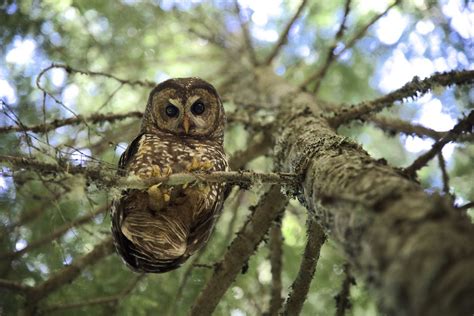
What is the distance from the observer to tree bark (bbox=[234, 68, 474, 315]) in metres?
0.98

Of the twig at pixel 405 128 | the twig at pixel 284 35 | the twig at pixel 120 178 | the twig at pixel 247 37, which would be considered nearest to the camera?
the twig at pixel 120 178

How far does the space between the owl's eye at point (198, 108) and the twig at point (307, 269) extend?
5.33 ft

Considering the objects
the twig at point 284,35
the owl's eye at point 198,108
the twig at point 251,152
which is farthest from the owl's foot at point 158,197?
the twig at point 284,35

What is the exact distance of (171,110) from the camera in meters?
3.64

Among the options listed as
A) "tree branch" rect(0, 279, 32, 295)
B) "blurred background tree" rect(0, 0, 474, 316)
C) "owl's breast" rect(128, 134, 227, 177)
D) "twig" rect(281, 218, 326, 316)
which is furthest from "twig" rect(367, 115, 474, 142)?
"tree branch" rect(0, 279, 32, 295)

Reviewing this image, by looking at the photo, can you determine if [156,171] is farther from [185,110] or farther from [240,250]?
[185,110]

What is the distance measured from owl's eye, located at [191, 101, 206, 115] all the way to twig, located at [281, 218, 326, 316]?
1.63m

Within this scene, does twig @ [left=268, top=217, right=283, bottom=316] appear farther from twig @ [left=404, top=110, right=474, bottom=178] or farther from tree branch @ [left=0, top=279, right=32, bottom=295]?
tree branch @ [left=0, top=279, right=32, bottom=295]

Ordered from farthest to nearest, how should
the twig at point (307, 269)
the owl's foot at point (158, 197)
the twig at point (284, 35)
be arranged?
the twig at point (284, 35), the owl's foot at point (158, 197), the twig at point (307, 269)

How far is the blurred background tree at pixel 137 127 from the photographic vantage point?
127 inches

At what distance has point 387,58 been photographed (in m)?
5.58

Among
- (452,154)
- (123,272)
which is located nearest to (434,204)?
(123,272)

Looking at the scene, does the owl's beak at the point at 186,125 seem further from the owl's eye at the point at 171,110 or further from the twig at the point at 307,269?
the twig at the point at 307,269

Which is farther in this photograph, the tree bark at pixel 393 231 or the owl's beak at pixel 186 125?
the owl's beak at pixel 186 125
